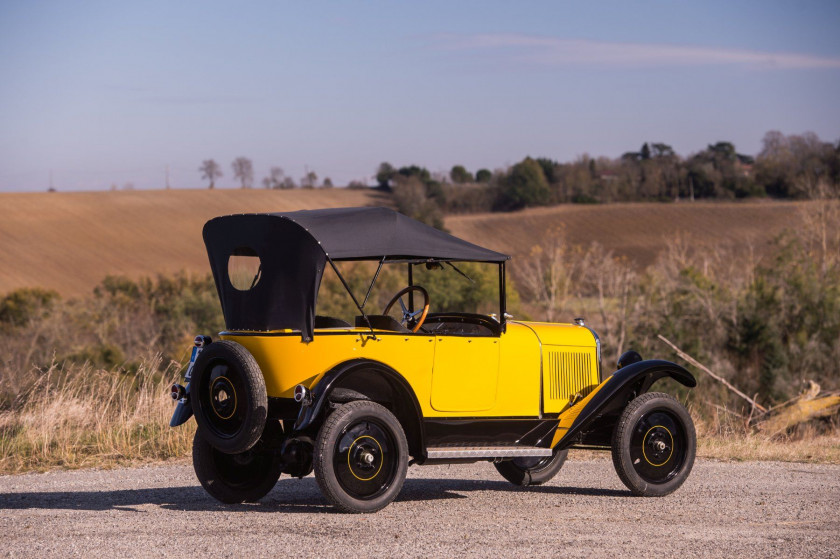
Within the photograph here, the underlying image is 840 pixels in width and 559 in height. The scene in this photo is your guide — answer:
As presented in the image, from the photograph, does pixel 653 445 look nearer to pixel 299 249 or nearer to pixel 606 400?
pixel 606 400

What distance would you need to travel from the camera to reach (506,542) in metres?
6.90

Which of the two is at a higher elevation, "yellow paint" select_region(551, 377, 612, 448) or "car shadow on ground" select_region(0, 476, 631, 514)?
"yellow paint" select_region(551, 377, 612, 448)

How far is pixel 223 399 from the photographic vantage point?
8.09 m

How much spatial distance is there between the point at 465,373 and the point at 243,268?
2029 millimetres

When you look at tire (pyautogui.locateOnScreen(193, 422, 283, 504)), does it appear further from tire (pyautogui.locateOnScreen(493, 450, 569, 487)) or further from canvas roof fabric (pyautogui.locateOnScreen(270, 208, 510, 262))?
tire (pyautogui.locateOnScreen(493, 450, 569, 487))

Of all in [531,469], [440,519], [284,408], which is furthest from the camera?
[531,469]

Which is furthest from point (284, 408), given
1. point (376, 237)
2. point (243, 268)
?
point (376, 237)

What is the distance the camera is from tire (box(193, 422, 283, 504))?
340 inches

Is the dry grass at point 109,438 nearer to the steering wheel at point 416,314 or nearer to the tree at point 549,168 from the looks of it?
the steering wheel at point 416,314

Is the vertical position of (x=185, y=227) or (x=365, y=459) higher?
(x=185, y=227)

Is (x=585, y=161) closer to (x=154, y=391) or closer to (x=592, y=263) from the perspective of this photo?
(x=592, y=263)

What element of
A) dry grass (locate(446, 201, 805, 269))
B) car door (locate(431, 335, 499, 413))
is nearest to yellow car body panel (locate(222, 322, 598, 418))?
car door (locate(431, 335, 499, 413))

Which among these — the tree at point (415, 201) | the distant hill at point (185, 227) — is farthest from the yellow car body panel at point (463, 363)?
the tree at point (415, 201)

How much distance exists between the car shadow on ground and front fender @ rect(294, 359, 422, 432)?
2.93 feet
